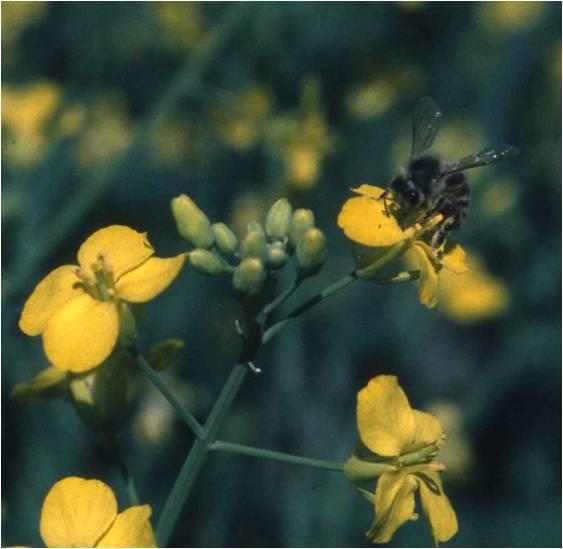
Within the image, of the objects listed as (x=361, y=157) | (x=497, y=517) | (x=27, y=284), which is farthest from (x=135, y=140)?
(x=497, y=517)

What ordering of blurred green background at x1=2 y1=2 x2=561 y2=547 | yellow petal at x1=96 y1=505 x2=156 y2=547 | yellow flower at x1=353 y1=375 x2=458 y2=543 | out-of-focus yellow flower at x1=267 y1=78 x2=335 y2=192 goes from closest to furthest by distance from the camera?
yellow petal at x1=96 y1=505 x2=156 y2=547 < yellow flower at x1=353 y1=375 x2=458 y2=543 < blurred green background at x1=2 y1=2 x2=561 y2=547 < out-of-focus yellow flower at x1=267 y1=78 x2=335 y2=192

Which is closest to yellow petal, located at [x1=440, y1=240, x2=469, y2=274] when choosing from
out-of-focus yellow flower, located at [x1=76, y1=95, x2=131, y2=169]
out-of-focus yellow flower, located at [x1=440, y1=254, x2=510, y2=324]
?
out-of-focus yellow flower, located at [x1=440, y1=254, x2=510, y2=324]

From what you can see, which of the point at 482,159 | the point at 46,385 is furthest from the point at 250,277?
the point at 482,159

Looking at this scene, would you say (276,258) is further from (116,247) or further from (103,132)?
(103,132)

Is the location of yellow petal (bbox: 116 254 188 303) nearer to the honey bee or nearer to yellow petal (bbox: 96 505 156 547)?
yellow petal (bbox: 96 505 156 547)

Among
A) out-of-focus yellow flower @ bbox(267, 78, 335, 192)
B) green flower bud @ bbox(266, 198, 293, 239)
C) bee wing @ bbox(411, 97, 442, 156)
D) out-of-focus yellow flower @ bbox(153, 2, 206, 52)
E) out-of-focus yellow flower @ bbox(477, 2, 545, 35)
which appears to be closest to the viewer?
green flower bud @ bbox(266, 198, 293, 239)

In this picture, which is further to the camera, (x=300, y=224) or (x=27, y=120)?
(x=27, y=120)

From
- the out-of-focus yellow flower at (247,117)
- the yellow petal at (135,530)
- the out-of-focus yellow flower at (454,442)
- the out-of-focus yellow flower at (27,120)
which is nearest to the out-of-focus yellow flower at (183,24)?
the out-of-focus yellow flower at (247,117)
